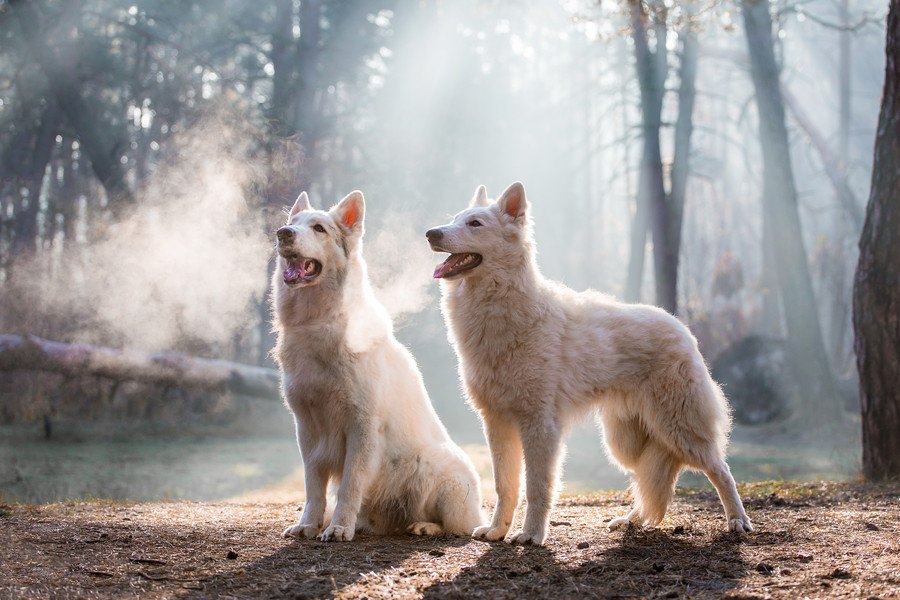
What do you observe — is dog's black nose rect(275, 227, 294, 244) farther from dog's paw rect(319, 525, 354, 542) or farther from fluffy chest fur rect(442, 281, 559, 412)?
dog's paw rect(319, 525, 354, 542)

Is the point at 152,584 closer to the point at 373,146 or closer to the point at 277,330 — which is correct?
the point at 277,330

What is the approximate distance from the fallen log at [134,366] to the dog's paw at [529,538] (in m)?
9.23

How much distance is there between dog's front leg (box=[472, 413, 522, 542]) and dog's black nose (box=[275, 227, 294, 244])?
169cm

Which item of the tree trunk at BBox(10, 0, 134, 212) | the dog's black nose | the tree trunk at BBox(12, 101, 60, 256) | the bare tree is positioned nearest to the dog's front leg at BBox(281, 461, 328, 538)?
the dog's black nose

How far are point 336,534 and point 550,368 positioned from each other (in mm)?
1668

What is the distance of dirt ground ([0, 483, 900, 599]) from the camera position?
376 cm

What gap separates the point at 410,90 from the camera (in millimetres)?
20547

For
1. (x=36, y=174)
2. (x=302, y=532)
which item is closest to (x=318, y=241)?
(x=302, y=532)

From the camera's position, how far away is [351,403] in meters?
5.14

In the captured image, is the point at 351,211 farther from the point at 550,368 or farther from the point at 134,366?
the point at 134,366

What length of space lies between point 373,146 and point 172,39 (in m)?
6.24

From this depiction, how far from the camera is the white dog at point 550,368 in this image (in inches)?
202

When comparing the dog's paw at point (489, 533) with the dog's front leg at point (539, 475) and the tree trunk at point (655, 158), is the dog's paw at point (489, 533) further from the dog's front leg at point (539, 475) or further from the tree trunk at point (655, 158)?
the tree trunk at point (655, 158)

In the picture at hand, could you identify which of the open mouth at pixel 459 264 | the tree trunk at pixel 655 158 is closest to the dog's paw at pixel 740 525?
the open mouth at pixel 459 264
